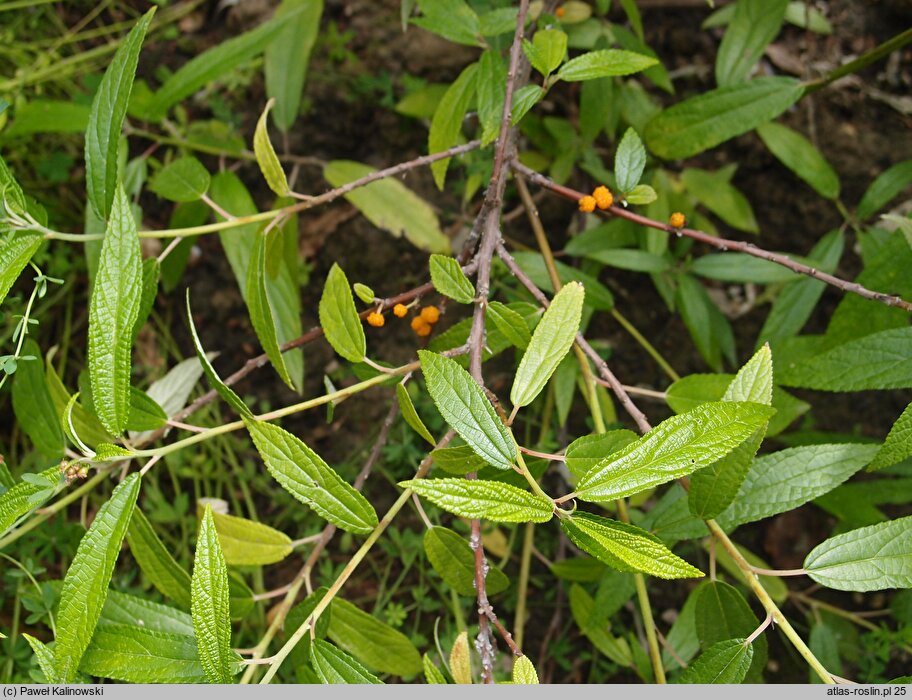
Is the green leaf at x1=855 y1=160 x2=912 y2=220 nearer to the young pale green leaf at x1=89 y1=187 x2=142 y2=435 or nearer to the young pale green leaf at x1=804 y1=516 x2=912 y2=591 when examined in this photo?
the young pale green leaf at x1=804 y1=516 x2=912 y2=591

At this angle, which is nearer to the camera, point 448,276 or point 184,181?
point 448,276

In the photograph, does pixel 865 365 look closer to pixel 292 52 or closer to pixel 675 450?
pixel 675 450

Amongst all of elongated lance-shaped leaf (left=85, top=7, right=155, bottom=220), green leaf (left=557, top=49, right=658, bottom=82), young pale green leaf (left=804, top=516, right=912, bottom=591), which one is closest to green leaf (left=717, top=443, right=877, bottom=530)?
young pale green leaf (left=804, top=516, right=912, bottom=591)

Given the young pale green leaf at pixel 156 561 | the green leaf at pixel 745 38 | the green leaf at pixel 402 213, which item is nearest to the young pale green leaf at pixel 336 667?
the young pale green leaf at pixel 156 561

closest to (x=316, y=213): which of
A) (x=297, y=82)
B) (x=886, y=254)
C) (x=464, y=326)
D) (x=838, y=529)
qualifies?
(x=297, y=82)

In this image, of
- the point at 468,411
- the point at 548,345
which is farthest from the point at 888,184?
the point at 468,411

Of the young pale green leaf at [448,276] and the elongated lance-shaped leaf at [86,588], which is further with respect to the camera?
the young pale green leaf at [448,276]

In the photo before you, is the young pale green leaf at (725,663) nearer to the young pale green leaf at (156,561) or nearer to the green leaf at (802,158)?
the young pale green leaf at (156,561)
